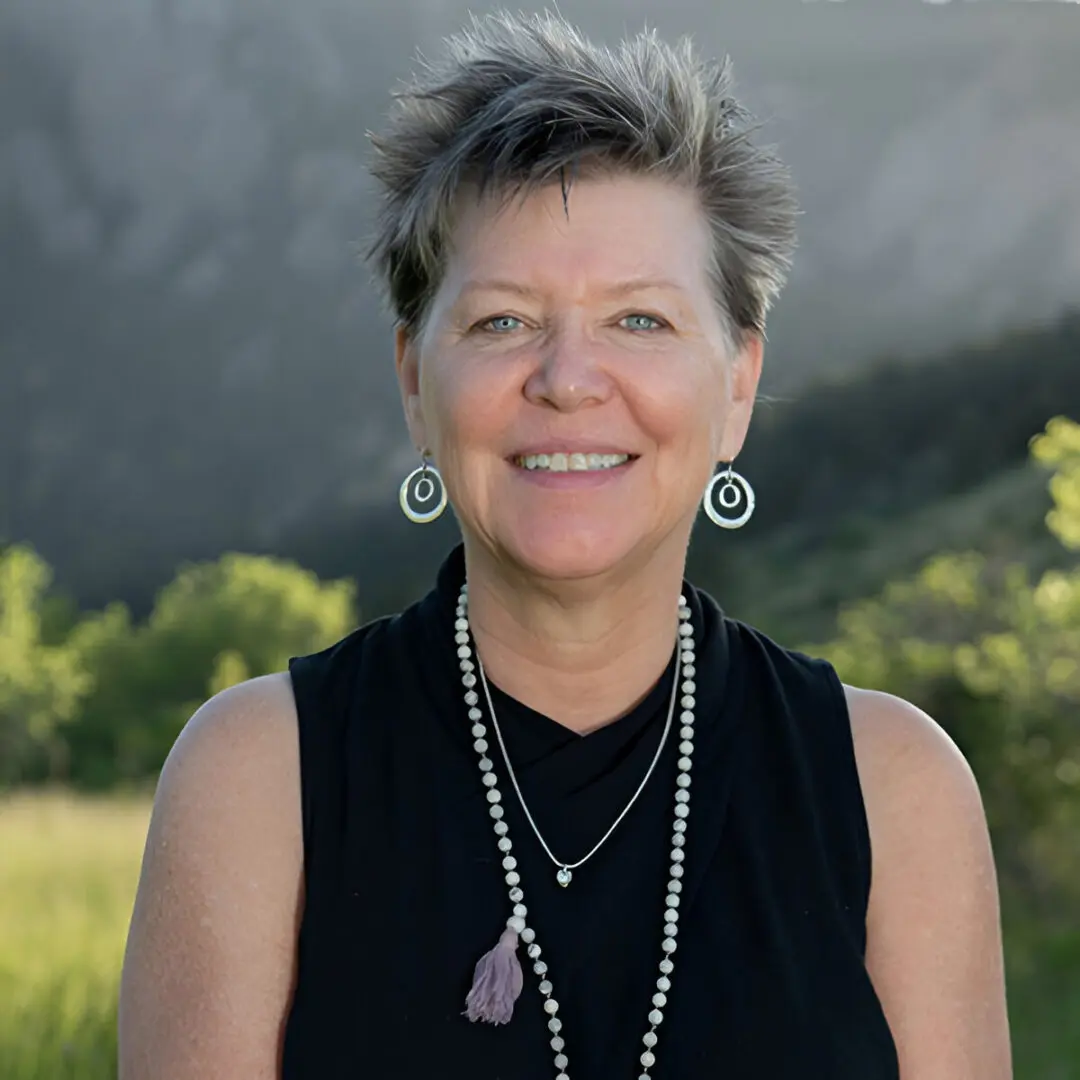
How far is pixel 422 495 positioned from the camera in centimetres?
173

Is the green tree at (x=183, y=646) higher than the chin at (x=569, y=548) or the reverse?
higher

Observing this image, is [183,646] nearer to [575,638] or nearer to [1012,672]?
[1012,672]

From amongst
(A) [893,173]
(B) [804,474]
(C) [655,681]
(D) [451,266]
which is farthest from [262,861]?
(A) [893,173]

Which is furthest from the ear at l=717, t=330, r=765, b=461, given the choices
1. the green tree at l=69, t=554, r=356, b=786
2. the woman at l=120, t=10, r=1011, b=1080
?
the green tree at l=69, t=554, r=356, b=786

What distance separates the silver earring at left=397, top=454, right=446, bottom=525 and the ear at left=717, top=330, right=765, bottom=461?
→ 14.1 inches

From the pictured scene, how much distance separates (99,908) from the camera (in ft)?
14.4

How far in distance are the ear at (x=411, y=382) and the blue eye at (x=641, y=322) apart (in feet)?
0.89

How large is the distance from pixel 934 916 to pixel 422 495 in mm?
793

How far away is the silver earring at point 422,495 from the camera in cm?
172

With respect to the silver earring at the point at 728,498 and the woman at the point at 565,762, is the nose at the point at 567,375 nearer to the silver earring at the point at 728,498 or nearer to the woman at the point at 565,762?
the woman at the point at 565,762

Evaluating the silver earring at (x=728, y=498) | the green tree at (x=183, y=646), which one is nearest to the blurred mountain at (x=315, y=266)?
the green tree at (x=183, y=646)

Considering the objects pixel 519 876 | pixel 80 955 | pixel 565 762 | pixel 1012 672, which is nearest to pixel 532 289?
pixel 565 762

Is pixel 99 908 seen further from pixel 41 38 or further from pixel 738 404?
pixel 41 38

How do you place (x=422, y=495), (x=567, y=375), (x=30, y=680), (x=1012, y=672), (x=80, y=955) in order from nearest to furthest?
(x=567, y=375) → (x=422, y=495) → (x=80, y=955) → (x=1012, y=672) → (x=30, y=680)
